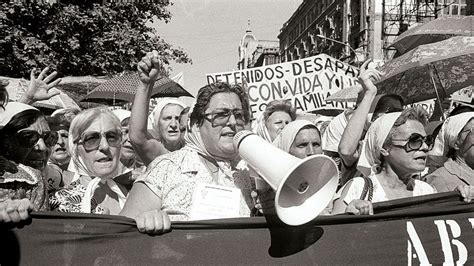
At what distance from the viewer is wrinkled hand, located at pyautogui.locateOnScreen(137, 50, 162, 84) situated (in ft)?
10.6

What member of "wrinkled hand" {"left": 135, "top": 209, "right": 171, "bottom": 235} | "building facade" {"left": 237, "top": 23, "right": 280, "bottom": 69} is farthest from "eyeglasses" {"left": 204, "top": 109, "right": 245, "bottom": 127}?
"building facade" {"left": 237, "top": 23, "right": 280, "bottom": 69}

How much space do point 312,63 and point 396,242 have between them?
4758mm

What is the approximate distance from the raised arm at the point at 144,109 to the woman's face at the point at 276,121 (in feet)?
3.94

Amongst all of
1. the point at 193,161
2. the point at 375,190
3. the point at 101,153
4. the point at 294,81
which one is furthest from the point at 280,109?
the point at 294,81

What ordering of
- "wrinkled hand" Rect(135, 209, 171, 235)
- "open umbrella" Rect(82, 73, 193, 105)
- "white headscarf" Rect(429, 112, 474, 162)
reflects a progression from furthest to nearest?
"open umbrella" Rect(82, 73, 193, 105)
"white headscarf" Rect(429, 112, 474, 162)
"wrinkled hand" Rect(135, 209, 171, 235)

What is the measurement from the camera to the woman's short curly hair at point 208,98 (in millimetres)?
3082

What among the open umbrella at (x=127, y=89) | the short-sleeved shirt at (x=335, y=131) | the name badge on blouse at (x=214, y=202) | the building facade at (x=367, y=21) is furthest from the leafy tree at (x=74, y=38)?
the building facade at (x=367, y=21)

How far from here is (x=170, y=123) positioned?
4.72 metres

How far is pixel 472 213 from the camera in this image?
3.20m

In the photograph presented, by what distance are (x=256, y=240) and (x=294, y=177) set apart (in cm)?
52

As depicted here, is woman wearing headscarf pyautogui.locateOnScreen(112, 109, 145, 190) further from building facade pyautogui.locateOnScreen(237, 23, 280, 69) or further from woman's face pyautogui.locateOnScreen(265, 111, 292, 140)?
building facade pyautogui.locateOnScreen(237, 23, 280, 69)

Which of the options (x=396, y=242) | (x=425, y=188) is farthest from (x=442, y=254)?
(x=425, y=188)

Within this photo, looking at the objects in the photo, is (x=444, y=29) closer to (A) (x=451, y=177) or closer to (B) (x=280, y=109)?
(B) (x=280, y=109)

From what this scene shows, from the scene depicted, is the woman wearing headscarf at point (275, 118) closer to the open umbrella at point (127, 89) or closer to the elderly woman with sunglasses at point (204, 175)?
the elderly woman with sunglasses at point (204, 175)
